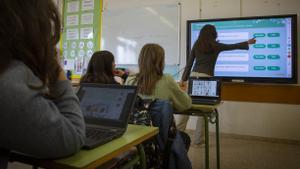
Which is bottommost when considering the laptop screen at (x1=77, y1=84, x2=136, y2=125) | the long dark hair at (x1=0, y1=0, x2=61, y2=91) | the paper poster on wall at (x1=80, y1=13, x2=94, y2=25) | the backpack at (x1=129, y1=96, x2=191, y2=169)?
the backpack at (x1=129, y1=96, x2=191, y2=169)

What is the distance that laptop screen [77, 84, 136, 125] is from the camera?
1015 millimetres

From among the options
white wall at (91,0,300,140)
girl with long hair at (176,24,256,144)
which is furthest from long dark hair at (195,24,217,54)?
white wall at (91,0,300,140)

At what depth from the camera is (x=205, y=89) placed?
2.34 metres

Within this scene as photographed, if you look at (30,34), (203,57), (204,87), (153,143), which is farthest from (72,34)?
(30,34)

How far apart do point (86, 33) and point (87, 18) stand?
255 mm

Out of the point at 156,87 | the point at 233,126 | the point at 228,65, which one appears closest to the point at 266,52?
the point at 228,65

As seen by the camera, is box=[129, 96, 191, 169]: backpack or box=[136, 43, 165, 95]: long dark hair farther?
box=[136, 43, 165, 95]: long dark hair

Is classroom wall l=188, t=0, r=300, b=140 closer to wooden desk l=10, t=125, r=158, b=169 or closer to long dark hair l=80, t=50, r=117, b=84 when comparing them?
long dark hair l=80, t=50, r=117, b=84

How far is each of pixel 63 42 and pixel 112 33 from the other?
1.03m

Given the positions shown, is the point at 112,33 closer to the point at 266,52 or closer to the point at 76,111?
the point at 266,52

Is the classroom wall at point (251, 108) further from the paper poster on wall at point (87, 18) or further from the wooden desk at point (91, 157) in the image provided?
the wooden desk at point (91, 157)

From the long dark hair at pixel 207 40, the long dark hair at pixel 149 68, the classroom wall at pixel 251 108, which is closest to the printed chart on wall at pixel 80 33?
the classroom wall at pixel 251 108

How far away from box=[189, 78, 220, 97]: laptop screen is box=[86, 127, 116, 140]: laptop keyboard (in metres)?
1.52

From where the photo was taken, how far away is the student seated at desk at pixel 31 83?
1.88 ft
